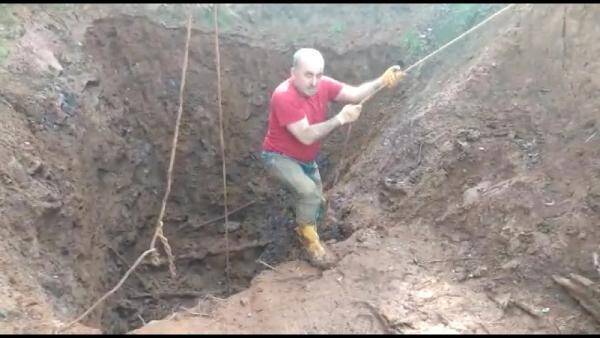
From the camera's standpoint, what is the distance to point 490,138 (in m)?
4.52

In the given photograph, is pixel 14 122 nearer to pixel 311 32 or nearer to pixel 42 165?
pixel 42 165

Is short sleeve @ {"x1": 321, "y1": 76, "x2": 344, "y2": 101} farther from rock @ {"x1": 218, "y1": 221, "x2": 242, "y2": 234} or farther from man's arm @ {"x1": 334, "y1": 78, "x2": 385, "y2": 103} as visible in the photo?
rock @ {"x1": 218, "y1": 221, "x2": 242, "y2": 234}

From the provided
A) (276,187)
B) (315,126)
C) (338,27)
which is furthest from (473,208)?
(338,27)

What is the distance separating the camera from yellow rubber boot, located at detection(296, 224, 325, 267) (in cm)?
439

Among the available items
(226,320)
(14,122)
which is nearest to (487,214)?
(226,320)

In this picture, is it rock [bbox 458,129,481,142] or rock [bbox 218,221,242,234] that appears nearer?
rock [bbox 458,129,481,142]

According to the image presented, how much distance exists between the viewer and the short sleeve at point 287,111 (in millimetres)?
4340

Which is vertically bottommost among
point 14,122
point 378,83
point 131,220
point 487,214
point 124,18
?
point 131,220

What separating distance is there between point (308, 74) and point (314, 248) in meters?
1.23

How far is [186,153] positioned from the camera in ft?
20.9

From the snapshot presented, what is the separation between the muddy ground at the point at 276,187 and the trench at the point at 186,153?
0.02 meters

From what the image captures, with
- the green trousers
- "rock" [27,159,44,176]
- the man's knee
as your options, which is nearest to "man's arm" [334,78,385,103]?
the green trousers

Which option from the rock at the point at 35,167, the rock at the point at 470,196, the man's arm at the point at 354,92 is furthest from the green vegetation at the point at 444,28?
the rock at the point at 35,167

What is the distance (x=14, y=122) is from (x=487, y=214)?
12.1 ft
